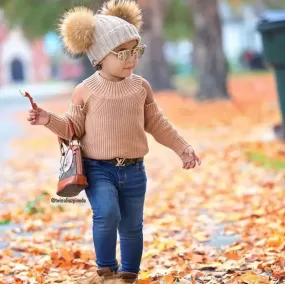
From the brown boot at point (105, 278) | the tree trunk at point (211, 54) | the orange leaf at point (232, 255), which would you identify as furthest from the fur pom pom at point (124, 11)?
the tree trunk at point (211, 54)

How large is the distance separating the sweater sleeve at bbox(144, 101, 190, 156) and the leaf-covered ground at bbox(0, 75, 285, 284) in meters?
0.79

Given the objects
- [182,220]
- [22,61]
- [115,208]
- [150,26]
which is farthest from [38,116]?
[22,61]

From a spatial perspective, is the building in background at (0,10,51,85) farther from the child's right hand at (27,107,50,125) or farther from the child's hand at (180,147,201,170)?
the child's right hand at (27,107,50,125)

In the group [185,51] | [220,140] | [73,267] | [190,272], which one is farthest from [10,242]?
[185,51]

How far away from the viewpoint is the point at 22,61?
63250 millimetres

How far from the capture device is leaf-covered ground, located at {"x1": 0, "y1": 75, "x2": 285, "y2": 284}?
16.0 ft

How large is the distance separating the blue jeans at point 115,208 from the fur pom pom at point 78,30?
63 cm

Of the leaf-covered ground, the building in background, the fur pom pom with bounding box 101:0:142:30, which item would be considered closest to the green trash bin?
the leaf-covered ground

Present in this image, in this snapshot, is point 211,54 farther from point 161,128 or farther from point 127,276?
point 127,276

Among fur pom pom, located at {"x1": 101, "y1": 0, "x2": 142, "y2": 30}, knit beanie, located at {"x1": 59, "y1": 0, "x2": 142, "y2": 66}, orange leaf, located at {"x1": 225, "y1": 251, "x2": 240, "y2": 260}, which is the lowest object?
orange leaf, located at {"x1": 225, "y1": 251, "x2": 240, "y2": 260}

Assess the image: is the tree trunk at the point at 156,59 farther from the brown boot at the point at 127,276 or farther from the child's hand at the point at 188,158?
the brown boot at the point at 127,276

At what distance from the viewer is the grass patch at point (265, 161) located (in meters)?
9.05

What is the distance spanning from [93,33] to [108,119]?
0.48m

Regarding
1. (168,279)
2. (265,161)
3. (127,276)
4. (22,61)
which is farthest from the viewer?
(22,61)
